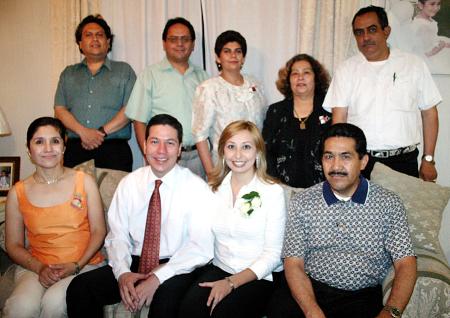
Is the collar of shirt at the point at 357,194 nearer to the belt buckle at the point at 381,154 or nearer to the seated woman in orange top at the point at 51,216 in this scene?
the belt buckle at the point at 381,154

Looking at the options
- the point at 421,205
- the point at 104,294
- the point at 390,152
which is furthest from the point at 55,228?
the point at 390,152

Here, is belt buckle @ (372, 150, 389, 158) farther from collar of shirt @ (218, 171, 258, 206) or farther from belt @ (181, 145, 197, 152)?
belt @ (181, 145, 197, 152)

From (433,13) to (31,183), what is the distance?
3.14m

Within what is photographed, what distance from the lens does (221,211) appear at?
91.4 inches

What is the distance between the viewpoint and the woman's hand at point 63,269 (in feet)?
7.36

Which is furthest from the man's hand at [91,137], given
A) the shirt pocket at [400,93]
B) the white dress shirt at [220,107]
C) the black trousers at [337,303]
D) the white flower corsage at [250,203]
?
the shirt pocket at [400,93]

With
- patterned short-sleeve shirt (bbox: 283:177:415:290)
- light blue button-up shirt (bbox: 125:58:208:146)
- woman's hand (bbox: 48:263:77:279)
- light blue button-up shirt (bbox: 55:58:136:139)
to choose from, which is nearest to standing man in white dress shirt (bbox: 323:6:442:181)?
patterned short-sleeve shirt (bbox: 283:177:415:290)

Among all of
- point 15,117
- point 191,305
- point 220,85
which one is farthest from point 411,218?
point 15,117

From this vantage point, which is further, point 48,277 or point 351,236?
point 48,277

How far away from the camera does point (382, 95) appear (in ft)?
9.29

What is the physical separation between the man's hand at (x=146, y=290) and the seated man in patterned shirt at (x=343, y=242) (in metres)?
0.58

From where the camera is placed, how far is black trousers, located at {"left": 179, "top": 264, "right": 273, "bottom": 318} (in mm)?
1999

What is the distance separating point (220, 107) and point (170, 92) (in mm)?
504

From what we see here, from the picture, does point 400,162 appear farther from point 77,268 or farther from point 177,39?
point 77,268
